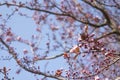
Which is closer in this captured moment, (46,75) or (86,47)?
(86,47)

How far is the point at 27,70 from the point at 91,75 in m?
2.99

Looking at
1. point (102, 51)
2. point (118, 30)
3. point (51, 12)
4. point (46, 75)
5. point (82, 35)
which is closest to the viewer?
point (82, 35)

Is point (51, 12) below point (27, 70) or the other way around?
the other way around

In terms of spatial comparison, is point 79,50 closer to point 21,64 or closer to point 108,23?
point 108,23

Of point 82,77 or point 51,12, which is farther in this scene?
point 51,12

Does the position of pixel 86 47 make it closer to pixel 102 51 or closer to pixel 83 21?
pixel 102 51

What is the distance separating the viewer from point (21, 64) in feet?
22.9

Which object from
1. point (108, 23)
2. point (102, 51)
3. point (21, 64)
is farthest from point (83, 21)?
point (102, 51)

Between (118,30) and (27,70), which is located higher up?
(118,30)

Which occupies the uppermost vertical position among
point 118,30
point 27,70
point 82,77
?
point 118,30

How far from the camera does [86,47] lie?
3463 mm

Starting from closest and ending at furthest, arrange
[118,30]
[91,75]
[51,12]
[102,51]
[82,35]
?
1. [82,35]
2. [102,51]
3. [91,75]
4. [118,30]
5. [51,12]

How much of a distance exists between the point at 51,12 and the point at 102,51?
3531mm

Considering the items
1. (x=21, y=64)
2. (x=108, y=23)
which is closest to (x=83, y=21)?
(x=108, y=23)
